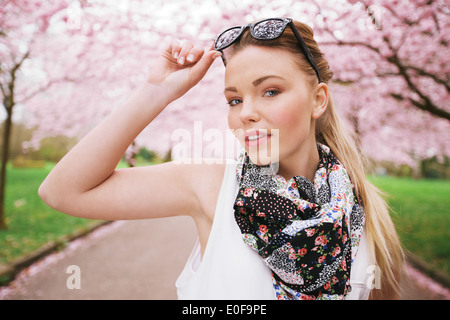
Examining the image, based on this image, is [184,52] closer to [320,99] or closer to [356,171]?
[320,99]

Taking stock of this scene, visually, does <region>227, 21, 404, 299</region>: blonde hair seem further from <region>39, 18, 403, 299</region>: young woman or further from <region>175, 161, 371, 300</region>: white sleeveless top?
<region>175, 161, 371, 300</region>: white sleeveless top

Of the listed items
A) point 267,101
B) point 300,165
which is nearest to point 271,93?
point 267,101

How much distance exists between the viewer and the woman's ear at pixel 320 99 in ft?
4.41

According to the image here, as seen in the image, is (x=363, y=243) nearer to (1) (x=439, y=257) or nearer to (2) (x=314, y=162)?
(2) (x=314, y=162)

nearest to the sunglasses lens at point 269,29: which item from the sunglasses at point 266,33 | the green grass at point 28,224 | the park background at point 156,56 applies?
the sunglasses at point 266,33

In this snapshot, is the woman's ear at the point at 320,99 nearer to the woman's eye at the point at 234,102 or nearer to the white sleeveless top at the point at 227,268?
the woman's eye at the point at 234,102

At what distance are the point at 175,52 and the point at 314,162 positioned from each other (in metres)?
0.83

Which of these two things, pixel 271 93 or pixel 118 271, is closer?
pixel 271 93

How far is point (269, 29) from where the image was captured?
48.4 inches

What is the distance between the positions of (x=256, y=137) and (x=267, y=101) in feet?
0.49

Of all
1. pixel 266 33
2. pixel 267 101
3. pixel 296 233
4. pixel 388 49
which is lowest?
pixel 296 233

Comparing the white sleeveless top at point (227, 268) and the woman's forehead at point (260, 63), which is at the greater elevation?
the woman's forehead at point (260, 63)

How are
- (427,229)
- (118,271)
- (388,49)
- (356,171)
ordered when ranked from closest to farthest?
(356,171), (388,49), (118,271), (427,229)

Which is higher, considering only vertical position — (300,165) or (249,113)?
(249,113)
